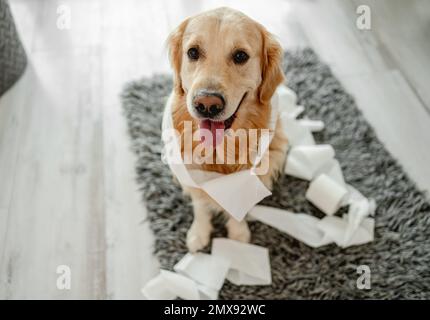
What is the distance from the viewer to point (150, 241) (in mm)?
1881

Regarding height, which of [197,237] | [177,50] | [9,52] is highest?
[9,52]

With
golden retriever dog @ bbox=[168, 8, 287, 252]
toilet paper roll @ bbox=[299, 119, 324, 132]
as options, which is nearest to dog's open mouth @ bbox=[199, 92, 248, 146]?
golden retriever dog @ bbox=[168, 8, 287, 252]

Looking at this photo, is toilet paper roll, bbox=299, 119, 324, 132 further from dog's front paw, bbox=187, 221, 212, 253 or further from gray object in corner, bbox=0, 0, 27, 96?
gray object in corner, bbox=0, 0, 27, 96

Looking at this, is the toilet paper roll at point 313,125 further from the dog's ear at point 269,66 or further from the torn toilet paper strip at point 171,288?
the torn toilet paper strip at point 171,288

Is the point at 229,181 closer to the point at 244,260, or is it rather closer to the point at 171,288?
the point at 244,260

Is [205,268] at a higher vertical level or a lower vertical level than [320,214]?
lower

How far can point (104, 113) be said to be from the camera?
2.30 m

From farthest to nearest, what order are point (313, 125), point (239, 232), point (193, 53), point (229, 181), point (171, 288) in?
point (313, 125)
point (239, 232)
point (171, 288)
point (229, 181)
point (193, 53)

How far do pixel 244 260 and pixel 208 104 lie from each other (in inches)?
30.4

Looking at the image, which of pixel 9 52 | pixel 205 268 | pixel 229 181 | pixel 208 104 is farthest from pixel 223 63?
pixel 9 52

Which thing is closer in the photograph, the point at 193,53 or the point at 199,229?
the point at 193,53

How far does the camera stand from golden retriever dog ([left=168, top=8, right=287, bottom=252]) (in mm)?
1355
